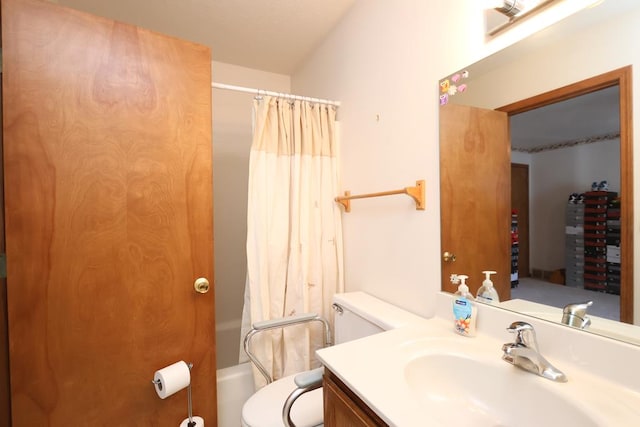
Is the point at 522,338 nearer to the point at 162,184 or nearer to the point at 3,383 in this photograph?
the point at 162,184

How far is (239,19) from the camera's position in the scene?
1616 mm

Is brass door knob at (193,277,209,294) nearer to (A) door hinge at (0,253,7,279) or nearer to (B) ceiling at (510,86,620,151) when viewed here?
(A) door hinge at (0,253,7,279)

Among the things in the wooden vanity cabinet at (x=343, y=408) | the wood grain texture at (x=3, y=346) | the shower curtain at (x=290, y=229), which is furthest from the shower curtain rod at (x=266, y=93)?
the wooden vanity cabinet at (x=343, y=408)

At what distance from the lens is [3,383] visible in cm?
96

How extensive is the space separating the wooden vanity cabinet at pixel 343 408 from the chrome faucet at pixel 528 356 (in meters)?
0.39

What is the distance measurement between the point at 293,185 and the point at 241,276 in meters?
1.12

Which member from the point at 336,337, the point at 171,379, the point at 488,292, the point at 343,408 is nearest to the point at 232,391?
the point at 171,379

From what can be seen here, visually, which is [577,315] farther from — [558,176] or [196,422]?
[196,422]

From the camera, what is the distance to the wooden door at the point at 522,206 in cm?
83

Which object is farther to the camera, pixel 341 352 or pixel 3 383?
pixel 3 383

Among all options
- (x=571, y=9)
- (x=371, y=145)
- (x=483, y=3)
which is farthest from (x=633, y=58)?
(x=371, y=145)

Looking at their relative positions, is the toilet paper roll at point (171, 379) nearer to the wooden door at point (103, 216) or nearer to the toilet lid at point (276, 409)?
the wooden door at point (103, 216)

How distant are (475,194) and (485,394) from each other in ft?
2.03

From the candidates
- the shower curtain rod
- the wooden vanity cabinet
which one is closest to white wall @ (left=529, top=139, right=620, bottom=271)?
the wooden vanity cabinet
